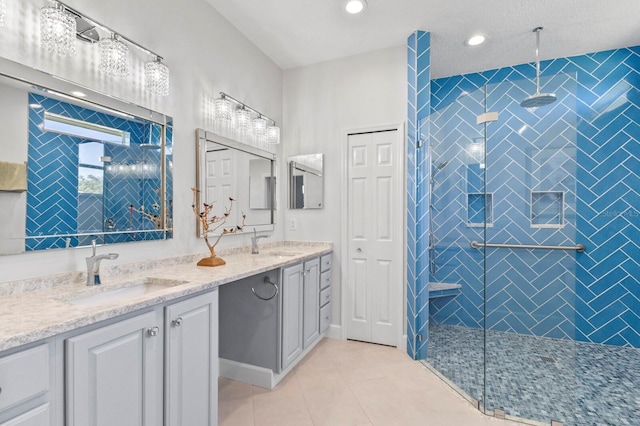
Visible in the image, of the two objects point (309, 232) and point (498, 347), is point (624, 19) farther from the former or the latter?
point (309, 232)

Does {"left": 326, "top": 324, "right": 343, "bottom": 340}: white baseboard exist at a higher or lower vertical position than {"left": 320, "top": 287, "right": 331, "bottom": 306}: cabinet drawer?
lower

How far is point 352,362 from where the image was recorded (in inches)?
101

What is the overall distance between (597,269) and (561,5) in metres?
2.27

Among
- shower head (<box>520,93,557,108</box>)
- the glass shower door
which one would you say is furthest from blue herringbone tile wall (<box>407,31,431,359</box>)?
shower head (<box>520,93,557,108</box>)

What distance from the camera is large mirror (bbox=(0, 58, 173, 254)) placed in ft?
4.19

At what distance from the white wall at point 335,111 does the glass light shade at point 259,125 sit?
511 millimetres

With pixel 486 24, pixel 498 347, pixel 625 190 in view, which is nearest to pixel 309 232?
pixel 498 347

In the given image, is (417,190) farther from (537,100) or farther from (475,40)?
(475,40)

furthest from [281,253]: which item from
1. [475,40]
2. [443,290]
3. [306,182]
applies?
[475,40]

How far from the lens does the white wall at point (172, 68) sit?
52.2 inches

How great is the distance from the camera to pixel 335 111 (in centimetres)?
312

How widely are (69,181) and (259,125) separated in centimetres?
160

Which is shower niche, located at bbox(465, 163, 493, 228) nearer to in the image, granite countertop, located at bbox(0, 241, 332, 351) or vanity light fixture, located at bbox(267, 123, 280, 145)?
granite countertop, located at bbox(0, 241, 332, 351)

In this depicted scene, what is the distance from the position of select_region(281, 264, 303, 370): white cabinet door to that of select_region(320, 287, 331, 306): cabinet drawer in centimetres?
44
